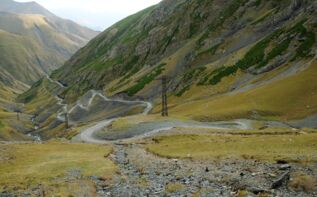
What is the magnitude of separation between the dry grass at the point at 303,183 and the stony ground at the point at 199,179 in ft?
2.15

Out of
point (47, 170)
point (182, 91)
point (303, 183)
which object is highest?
point (303, 183)

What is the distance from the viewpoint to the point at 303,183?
100 ft

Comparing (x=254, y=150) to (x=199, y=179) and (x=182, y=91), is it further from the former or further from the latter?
(x=182, y=91)

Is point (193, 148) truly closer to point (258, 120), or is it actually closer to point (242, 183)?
point (242, 183)

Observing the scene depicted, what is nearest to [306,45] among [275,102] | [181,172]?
[275,102]

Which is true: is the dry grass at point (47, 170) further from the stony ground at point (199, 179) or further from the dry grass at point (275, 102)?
the dry grass at point (275, 102)

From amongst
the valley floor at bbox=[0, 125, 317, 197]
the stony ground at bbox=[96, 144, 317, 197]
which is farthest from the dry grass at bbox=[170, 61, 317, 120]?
the stony ground at bbox=[96, 144, 317, 197]

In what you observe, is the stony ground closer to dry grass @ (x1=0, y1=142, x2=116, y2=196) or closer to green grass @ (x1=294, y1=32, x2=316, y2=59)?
dry grass @ (x1=0, y1=142, x2=116, y2=196)

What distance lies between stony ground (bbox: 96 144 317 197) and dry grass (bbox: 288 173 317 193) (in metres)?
0.66

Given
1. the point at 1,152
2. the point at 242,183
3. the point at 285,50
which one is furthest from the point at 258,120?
the point at 242,183

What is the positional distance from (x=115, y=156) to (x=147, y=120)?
159 feet

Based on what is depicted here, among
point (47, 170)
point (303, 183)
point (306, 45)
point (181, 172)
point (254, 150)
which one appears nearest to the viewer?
point (303, 183)

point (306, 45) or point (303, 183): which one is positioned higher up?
point (306, 45)

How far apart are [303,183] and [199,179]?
9.22 m
